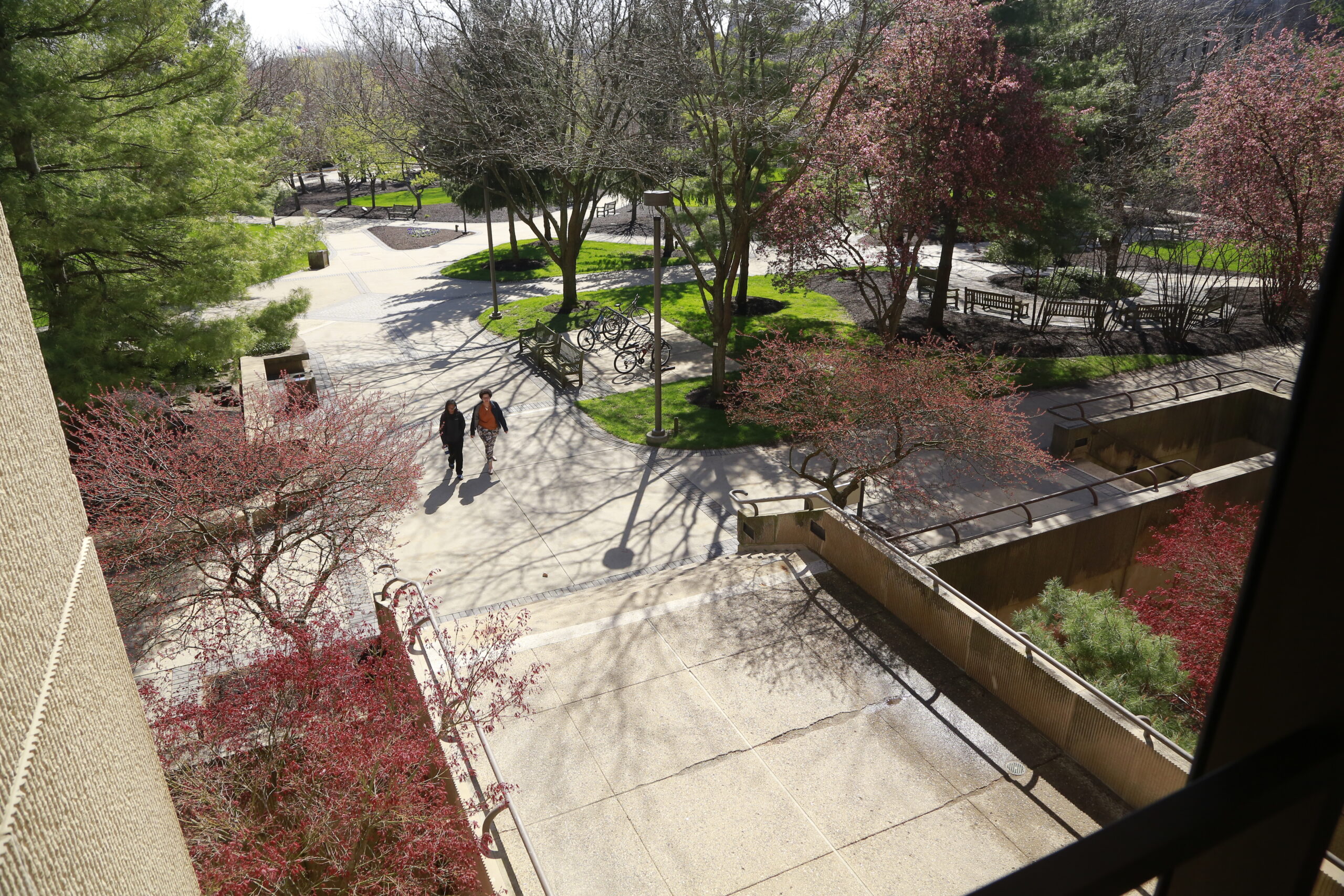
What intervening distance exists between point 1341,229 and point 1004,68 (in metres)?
20.5

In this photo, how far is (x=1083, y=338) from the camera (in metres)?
22.4

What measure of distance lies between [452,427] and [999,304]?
53.9 feet

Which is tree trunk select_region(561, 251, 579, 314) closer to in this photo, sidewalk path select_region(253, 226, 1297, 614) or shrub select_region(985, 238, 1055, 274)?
sidewalk path select_region(253, 226, 1297, 614)

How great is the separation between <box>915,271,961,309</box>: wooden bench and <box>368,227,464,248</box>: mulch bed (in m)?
21.3

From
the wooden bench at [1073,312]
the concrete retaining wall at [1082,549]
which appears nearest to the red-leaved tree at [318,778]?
the concrete retaining wall at [1082,549]

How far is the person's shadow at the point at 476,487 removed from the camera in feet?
45.1

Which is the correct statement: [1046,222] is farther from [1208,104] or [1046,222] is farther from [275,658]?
[275,658]

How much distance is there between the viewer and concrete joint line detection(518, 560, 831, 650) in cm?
891

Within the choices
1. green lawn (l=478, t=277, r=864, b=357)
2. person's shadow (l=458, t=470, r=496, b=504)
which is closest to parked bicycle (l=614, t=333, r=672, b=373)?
green lawn (l=478, t=277, r=864, b=357)

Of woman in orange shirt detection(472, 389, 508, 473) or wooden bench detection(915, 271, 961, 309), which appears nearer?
woman in orange shirt detection(472, 389, 508, 473)

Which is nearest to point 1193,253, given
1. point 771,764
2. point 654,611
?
point 654,611

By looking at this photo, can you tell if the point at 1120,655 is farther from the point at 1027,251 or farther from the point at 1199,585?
the point at 1027,251

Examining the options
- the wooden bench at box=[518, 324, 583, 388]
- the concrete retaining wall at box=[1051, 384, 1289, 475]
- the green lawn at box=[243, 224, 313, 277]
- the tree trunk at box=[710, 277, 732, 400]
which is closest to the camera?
the green lawn at box=[243, 224, 313, 277]

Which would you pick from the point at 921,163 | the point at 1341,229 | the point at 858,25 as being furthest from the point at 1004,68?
the point at 1341,229
